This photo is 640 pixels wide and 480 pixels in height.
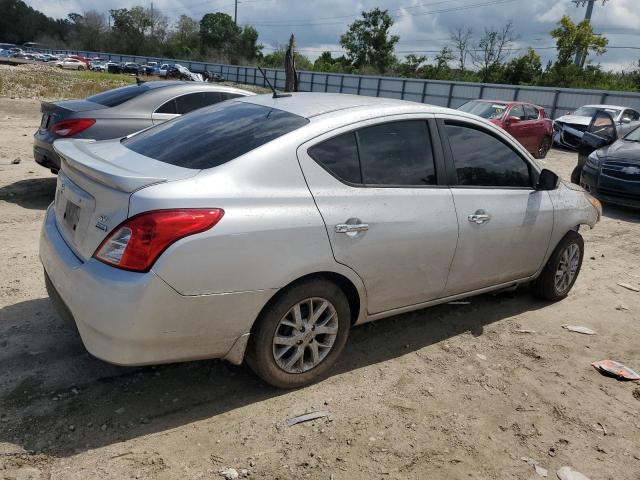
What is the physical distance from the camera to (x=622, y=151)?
931 centimetres

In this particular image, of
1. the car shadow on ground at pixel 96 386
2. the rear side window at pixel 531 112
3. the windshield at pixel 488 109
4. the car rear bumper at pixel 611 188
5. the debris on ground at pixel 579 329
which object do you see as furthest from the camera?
the rear side window at pixel 531 112

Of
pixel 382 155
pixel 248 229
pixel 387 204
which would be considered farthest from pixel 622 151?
pixel 248 229

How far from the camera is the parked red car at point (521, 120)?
1481 cm

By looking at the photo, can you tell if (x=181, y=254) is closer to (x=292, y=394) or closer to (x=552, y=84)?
(x=292, y=394)

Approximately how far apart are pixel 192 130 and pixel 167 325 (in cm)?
143

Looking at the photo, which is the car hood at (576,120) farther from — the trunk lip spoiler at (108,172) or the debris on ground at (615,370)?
the trunk lip spoiler at (108,172)

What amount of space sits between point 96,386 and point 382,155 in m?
2.19

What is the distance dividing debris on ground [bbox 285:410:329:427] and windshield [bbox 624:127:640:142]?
9.02m

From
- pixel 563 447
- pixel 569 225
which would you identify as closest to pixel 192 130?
pixel 563 447

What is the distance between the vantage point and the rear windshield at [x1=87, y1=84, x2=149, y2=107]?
7.22 m

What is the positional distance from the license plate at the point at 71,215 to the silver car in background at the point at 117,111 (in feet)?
12.5

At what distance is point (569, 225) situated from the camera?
4676mm

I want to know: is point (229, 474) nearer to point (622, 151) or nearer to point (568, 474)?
point (568, 474)

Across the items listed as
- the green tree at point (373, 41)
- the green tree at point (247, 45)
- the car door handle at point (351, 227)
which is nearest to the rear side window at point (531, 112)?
the car door handle at point (351, 227)
